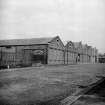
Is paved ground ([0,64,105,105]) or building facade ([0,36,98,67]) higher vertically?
building facade ([0,36,98,67])

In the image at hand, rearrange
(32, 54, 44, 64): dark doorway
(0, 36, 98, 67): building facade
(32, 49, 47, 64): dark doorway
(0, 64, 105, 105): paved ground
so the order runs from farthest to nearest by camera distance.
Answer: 1. (32, 54, 44, 64): dark doorway
2. (32, 49, 47, 64): dark doorway
3. (0, 36, 98, 67): building facade
4. (0, 64, 105, 105): paved ground

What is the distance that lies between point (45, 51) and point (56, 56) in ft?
14.7

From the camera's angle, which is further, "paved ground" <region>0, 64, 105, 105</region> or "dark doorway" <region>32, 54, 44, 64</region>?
"dark doorway" <region>32, 54, 44, 64</region>

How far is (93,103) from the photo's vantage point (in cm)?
452

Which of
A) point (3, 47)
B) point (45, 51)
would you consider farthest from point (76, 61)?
point (3, 47)

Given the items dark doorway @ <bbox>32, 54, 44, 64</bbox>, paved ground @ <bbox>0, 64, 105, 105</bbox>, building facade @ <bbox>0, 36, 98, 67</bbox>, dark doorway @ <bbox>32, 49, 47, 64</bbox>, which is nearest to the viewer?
paved ground @ <bbox>0, 64, 105, 105</bbox>

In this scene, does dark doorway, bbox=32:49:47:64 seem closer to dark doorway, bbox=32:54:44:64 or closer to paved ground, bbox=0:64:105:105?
dark doorway, bbox=32:54:44:64

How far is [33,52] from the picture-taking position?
29688mm

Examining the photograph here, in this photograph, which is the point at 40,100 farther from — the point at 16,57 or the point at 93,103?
the point at 16,57

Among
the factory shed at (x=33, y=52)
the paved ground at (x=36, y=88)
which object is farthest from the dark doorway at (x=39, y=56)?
the paved ground at (x=36, y=88)

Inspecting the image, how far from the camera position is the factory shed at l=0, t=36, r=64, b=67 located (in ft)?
93.9

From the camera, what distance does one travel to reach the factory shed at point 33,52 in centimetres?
2861

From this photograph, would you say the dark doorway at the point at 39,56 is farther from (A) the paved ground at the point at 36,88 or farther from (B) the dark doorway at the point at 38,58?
(A) the paved ground at the point at 36,88

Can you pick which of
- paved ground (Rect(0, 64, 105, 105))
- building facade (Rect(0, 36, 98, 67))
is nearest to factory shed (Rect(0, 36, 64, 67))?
building facade (Rect(0, 36, 98, 67))
